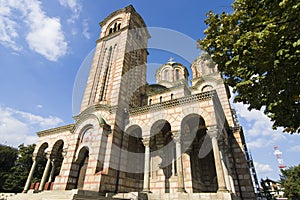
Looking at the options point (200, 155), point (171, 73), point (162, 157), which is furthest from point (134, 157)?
point (171, 73)

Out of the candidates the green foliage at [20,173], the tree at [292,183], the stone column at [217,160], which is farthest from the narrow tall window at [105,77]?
the tree at [292,183]

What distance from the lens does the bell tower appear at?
14.3 metres

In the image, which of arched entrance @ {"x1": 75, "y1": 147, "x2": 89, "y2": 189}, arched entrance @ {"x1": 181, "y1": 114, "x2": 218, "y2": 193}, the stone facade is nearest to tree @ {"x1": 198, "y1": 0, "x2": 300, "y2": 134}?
the stone facade

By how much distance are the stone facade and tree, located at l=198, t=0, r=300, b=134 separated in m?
2.04

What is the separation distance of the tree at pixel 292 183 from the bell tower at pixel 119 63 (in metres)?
26.6

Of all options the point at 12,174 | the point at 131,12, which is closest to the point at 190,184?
the point at 131,12

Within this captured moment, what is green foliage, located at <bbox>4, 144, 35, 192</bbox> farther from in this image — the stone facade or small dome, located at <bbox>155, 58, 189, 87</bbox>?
small dome, located at <bbox>155, 58, 189, 87</bbox>

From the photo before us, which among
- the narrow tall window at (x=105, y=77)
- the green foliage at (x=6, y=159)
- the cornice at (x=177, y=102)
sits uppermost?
the narrow tall window at (x=105, y=77)

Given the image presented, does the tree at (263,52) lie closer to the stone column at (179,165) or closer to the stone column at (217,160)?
the stone column at (217,160)

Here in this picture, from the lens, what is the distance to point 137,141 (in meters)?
13.9

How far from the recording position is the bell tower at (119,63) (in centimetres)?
1431

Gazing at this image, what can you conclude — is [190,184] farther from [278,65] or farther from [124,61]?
[124,61]

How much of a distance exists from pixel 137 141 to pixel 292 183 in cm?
2683

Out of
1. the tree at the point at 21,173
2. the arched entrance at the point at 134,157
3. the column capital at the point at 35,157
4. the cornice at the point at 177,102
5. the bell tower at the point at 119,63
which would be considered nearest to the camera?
the cornice at the point at 177,102
